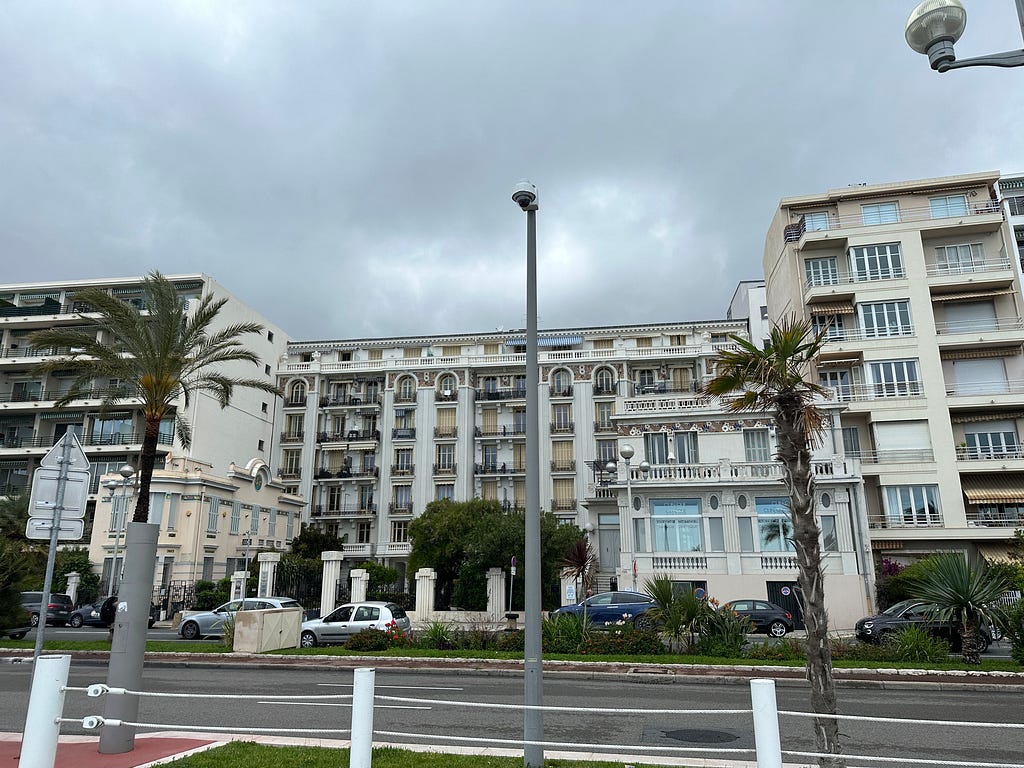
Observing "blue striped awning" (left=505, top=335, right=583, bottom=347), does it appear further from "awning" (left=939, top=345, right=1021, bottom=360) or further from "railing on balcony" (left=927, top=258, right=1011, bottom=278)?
"awning" (left=939, top=345, right=1021, bottom=360)

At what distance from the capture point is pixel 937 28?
20.6ft

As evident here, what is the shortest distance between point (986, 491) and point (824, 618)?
117 ft

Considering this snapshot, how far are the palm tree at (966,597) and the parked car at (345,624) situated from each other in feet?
48.0

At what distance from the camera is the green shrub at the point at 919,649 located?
16.4 metres

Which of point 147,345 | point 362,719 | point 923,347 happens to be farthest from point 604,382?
point 362,719

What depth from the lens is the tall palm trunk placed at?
6.97 m

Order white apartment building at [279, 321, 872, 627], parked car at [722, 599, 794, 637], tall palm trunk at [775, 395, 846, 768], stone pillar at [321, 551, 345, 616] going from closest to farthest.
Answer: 1. tall palm trunk at [775, 395, 846, 768]
2. parked car at [722, 599, 794, 637]
3. stone pillar at [321, 551, 345, 616]
4. white apartment building at [279, 321, 872, 627]

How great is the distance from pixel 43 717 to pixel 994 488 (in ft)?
138

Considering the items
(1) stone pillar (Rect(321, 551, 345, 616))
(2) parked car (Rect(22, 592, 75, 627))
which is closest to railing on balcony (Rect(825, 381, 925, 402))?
(1) stone pillar (Rect(321, 551, 345, 616))

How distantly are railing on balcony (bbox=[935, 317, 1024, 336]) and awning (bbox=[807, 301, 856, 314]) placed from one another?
459cm

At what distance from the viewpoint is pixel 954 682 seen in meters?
14.5

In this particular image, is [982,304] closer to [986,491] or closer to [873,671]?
[986,491]

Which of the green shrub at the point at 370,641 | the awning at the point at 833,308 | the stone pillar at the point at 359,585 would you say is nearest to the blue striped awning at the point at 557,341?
the awning at the point at 833,308

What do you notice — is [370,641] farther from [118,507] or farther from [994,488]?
[994,488]
